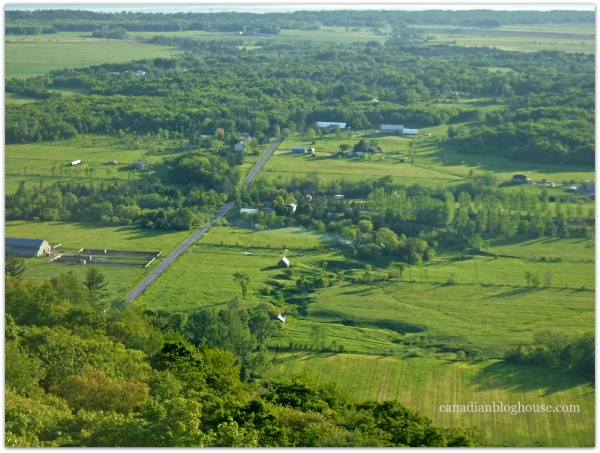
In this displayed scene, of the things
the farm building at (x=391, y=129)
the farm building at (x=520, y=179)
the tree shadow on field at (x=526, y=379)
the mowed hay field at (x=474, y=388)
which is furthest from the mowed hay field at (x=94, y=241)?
the farm building at (x=391, y=129)

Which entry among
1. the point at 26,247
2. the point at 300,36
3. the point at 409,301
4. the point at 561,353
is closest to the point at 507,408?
the point at 561,353

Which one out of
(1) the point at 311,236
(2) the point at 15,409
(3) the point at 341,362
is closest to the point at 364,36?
(1) the point at 311,236

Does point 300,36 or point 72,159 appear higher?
point 300,36

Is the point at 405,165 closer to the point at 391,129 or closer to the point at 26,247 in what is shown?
the point at 391,129

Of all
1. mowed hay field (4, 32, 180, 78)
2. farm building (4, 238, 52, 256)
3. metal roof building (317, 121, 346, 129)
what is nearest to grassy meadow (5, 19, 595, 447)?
farm building (4, 238, 52, 256)

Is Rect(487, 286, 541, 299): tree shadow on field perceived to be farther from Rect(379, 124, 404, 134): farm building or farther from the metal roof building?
the metal roof building

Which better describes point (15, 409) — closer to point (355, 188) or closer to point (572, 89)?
point (355, 188)
